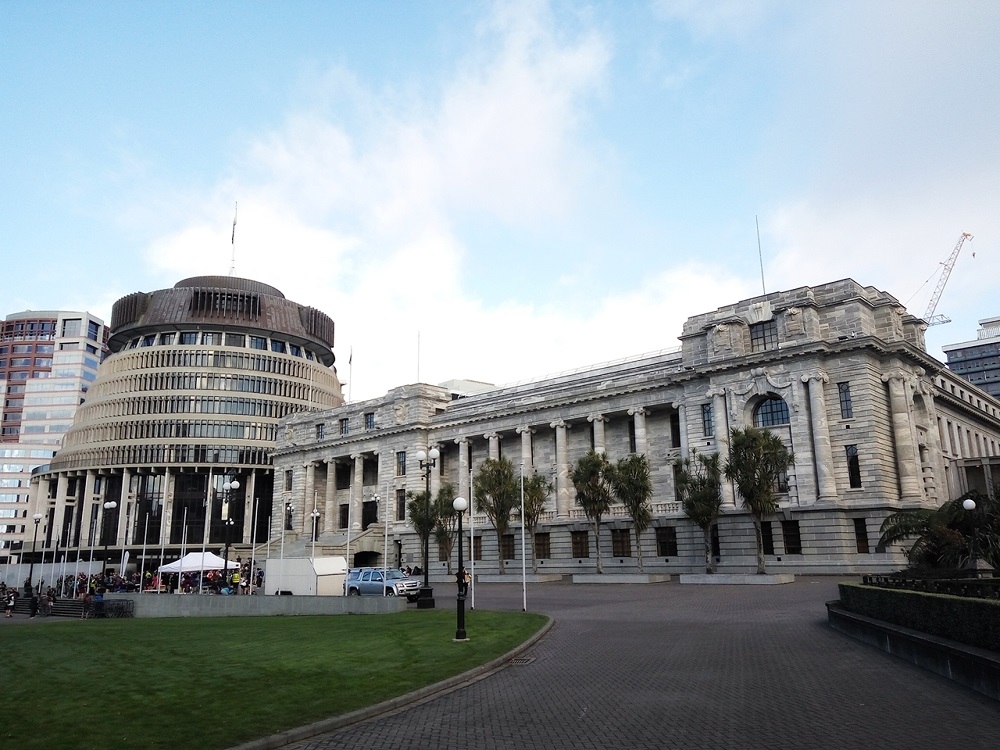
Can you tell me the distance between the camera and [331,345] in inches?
5221

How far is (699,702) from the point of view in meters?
13.9

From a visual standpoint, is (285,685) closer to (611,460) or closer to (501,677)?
(501,677)

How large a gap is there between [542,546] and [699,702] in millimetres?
56971

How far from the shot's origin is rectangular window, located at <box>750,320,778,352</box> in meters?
58.8

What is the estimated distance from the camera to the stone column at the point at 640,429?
66500 millimetres

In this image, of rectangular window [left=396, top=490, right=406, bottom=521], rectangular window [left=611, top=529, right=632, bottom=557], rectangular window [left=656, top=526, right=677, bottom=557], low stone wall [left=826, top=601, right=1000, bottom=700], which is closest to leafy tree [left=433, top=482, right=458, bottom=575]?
rectangular window [left=611, top=529, right=632, bottom=557]

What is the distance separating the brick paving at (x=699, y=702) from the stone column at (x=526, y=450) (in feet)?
165

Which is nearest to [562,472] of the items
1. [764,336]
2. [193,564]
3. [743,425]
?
[743,425]

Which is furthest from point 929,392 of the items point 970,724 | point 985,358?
point 985,358

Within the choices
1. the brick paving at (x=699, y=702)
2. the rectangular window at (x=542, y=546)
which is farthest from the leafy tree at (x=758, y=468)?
the brick paving at (x=699, y=702)

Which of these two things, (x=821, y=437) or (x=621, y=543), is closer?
(x=821, y=437)

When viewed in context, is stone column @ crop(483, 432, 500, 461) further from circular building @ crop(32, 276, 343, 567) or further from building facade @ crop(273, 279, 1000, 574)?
circular building @ crop(32, 276, 343, 567)

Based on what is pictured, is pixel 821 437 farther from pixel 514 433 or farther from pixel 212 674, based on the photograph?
pixel 212 674

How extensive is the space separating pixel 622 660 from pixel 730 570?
131ft
